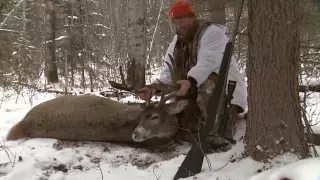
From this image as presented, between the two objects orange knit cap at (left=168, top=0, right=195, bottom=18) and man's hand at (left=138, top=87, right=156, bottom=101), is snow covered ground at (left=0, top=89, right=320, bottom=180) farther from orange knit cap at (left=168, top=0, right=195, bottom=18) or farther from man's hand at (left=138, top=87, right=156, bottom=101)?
orange knit cap at (left=168, top=0, right=195, bottom=18)

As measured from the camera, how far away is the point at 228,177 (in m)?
3.22

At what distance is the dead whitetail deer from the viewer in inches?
202

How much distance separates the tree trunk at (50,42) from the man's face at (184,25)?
859 centimetres

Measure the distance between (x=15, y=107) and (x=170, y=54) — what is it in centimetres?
346

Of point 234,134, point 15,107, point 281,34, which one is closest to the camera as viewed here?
point 281,34

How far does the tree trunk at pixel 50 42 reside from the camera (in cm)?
1277

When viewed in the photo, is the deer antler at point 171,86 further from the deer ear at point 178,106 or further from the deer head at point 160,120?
the deer ear at point 178,106

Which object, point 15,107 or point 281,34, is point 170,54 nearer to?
point 281,34

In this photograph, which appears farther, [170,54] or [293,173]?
[170,54]

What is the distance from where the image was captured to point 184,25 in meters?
5.06

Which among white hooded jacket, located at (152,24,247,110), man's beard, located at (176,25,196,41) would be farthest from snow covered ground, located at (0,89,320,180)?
man's beard, located at (176,25,196,41)

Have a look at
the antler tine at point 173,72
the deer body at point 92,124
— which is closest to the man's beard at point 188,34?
the antler tine at point 173,72

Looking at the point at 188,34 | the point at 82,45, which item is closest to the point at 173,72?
the point at 188,34

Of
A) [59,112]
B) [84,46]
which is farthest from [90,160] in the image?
[84,46]
